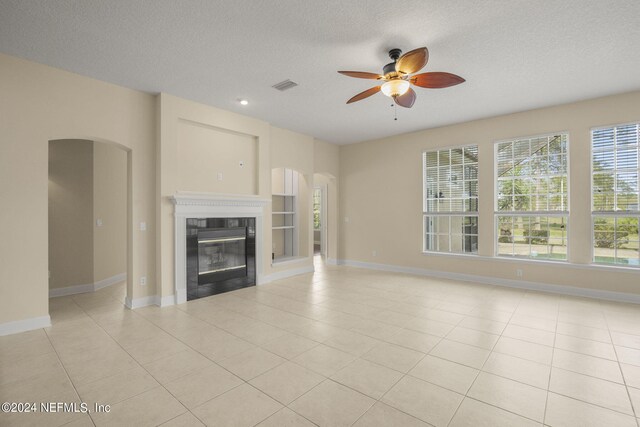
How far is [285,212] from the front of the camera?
22.5 ft

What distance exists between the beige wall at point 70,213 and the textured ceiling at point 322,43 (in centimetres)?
187

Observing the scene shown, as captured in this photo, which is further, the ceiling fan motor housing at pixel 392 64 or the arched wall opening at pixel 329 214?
the arched wall opening at pixel 329 214

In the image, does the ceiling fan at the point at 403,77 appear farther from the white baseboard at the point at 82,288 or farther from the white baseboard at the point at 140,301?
the white baseboard at the point at 82,288

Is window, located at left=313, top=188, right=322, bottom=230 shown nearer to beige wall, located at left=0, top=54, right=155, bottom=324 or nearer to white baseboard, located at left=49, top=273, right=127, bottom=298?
white baseboard, located at left=49, top=273, right=127, bottom=298

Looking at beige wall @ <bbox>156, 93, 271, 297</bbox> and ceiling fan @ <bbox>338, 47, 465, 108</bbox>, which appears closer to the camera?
ceiling fan @ <bbox>338, 47, 465, 108</bbox>

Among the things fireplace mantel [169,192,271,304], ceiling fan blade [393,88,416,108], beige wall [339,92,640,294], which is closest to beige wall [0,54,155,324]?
fireplace mantel [169,192,271,304]

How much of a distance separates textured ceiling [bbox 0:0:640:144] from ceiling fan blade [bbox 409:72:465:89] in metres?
0.37

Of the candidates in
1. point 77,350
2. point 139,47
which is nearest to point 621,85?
point 139,47

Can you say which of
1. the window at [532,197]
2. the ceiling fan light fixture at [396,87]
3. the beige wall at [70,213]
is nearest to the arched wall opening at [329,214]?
the window at [532,197]

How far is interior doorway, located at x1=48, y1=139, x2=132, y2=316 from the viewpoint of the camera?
4.79 m

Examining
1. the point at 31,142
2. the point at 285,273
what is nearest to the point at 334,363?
the point at 285,273

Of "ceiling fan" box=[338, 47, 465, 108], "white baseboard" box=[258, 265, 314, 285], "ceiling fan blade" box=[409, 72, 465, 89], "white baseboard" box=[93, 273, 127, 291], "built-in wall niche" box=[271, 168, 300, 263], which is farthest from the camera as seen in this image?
"built-in wall niche" box=[271, 168, 300, 263]

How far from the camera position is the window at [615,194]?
177 inches

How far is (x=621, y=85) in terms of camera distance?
13.7 ft
